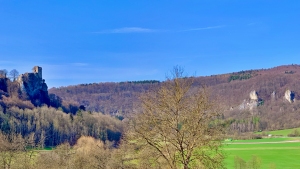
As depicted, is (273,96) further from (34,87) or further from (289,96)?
(34,87)

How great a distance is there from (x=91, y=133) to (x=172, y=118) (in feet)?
297

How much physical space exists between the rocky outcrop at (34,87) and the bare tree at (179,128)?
367ft

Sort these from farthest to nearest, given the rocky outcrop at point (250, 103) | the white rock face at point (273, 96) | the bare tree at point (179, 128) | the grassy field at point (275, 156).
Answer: the white rock face at point (273, 96) → the rocky outcrop at point (250, 103) → the grassy field at point (275, 156) → the bare tree at point (179, 128)

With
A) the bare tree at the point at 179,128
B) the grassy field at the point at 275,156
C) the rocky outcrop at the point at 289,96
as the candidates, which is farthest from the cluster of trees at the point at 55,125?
the rocky outcrop at the point at 289,96

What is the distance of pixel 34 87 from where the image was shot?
415 feet

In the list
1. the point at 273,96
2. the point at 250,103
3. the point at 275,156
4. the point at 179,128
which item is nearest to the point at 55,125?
the point at 275,156

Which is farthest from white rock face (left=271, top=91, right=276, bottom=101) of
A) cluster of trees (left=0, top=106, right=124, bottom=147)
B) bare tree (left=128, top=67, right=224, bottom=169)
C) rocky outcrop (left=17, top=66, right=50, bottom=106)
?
bare tree (left=128, top=67, right=224, bottom=169)

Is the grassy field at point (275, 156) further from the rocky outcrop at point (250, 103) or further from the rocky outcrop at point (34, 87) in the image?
the rocky outcrop at point (250, 103)

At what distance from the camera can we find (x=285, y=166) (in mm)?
49531

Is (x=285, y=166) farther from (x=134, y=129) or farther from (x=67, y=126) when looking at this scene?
(x=67, y=126)

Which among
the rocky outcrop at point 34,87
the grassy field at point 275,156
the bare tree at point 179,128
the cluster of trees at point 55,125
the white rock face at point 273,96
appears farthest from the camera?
the white rock face at point 273,96

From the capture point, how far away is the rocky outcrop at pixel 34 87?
4813 inches

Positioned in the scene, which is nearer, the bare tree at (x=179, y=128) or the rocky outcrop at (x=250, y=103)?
the bare tree at (x=179, y=128)

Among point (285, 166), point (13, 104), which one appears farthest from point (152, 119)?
point (13, 104)
